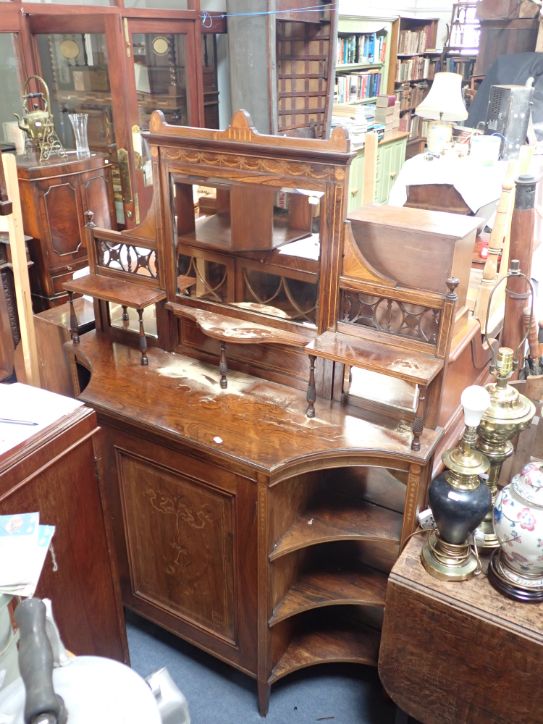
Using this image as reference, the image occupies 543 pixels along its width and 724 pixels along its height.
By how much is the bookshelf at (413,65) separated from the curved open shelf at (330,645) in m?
5.88

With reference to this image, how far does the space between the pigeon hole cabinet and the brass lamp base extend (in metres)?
0.13

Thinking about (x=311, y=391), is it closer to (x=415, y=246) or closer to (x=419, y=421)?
(x=419, y=421)

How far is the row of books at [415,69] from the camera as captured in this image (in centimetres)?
662

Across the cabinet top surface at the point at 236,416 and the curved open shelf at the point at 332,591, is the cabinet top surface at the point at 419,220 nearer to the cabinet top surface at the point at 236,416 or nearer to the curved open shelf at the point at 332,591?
the cabinet top surface at the point at 236,416

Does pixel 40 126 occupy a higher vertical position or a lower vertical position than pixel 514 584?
higher

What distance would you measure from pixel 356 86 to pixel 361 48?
1.27 ft

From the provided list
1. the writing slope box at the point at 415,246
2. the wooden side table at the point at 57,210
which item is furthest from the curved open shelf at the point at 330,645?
the wooden side table at the point at 57,210

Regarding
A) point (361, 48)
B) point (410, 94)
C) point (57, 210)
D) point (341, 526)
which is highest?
point (361, 48)

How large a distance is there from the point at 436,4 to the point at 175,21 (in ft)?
13.4

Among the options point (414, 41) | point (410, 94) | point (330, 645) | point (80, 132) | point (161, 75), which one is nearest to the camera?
point (330, 645)

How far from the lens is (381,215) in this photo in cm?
168

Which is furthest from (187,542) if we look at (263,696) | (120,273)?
(120,273)

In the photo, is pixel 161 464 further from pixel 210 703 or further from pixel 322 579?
pixel 210 703

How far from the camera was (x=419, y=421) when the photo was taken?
156 cm
